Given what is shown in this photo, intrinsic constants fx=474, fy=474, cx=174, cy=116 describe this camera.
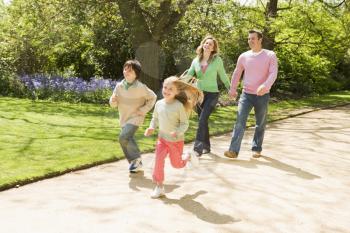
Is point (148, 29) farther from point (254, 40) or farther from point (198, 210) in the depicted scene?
point (198, 210)

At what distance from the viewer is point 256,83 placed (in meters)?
7.11

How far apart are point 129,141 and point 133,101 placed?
0.53 metres

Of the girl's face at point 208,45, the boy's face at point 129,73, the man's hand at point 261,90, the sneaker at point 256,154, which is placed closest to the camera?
the boy's face at point 129,73

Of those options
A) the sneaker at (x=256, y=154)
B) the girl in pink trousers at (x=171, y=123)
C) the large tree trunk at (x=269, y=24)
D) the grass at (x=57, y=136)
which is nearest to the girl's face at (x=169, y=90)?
the girl in pink trousers at (x=171, y=123)

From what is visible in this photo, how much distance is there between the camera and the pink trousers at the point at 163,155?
5.22 meters

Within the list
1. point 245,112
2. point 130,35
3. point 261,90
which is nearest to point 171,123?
point 261,90

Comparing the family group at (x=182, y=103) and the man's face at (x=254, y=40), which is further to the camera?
the man's face at (x=254, y=40)

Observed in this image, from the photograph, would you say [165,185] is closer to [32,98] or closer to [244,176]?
[244,176]

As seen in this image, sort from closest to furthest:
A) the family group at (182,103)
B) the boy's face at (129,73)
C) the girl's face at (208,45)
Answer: the family group at (182,103) < the boy's face at (129,73) < the girl's face at (208,45)

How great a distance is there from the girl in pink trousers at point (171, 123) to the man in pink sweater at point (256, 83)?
1.88 m

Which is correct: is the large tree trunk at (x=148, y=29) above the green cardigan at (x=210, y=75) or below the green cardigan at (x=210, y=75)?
above

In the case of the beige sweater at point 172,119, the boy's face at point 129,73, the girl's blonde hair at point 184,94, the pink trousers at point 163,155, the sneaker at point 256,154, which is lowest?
the sneaker at point 256,154

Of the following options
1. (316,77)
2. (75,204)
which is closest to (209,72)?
(75,204)

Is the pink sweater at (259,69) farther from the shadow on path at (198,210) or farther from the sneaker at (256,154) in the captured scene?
the shadow on path at (198,210)
